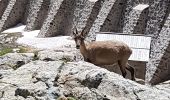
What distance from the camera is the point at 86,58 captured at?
52.6 ft

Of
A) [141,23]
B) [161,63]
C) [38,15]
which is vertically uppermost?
[141,23]

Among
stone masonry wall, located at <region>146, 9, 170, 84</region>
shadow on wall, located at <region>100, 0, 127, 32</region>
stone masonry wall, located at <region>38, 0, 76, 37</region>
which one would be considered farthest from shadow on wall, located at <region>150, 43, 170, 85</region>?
stone masonry wall, located at <region>38, 0, 76, 37</region>

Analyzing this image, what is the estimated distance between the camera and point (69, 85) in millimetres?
12391

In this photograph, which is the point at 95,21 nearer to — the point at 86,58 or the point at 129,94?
the point at 86,58

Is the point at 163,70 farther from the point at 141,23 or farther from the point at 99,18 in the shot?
the point at 99,18

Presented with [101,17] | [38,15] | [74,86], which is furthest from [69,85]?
[38,15]

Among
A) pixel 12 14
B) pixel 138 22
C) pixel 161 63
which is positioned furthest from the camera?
pixel 12 14

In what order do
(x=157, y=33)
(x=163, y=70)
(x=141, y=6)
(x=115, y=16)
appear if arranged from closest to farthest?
1. (x=163, y=70)
2. (x=157, y=33)
3. (x=141, y=6)
4. (x=115, y=16)

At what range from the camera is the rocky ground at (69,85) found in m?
11.8

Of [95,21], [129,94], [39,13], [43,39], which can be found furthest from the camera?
[39,13]

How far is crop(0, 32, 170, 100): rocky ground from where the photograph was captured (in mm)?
11828

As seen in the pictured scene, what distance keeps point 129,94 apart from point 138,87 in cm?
40

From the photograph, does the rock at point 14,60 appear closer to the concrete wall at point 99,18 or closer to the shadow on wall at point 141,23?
the concrete wall at point 99,18

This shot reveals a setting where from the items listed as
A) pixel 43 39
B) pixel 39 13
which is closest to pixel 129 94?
pixel 43 39
